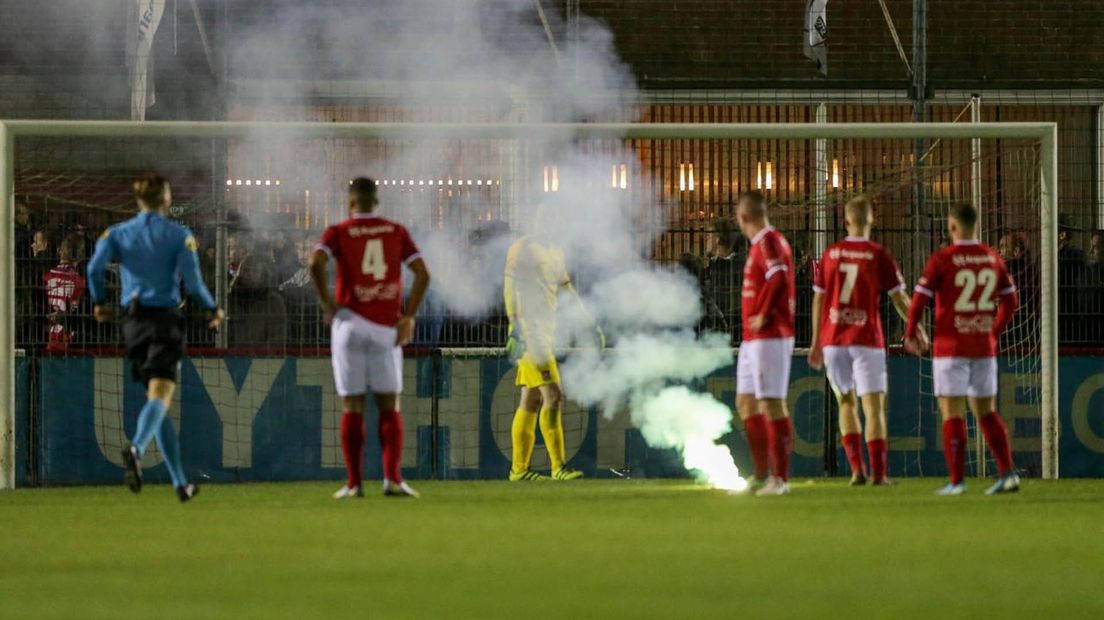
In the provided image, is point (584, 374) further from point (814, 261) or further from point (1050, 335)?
point (1050, 335)

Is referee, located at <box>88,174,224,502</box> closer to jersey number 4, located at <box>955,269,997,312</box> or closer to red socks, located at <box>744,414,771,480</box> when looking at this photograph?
red socks, located at <box>744,414,771,480</box>

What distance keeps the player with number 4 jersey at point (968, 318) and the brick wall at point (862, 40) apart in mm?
10491

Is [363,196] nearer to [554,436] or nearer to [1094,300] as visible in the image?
[554,436]

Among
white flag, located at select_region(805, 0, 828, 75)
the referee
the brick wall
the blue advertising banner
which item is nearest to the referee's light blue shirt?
the referee

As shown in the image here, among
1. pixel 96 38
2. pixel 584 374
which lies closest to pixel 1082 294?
pixel 584 374

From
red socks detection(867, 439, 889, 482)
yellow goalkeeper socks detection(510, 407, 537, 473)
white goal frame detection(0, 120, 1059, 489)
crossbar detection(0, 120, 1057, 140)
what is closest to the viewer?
red socks detection(867, 439, 889, 482)

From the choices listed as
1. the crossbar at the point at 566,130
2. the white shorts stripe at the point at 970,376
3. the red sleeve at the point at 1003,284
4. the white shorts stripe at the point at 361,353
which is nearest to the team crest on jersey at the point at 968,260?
the red sleeve at the point at 1003,284

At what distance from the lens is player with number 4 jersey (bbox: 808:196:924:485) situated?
42.1 feet

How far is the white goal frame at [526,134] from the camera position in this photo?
14.3 metres

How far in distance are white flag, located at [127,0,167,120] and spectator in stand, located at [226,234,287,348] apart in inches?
141

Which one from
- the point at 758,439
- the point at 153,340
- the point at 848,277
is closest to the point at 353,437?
the point at 153,340

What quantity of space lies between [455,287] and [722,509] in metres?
5.41

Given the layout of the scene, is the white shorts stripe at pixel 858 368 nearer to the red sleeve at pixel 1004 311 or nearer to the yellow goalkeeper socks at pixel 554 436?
the red sleeve at pixel 1004 311

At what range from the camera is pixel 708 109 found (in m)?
22.1
